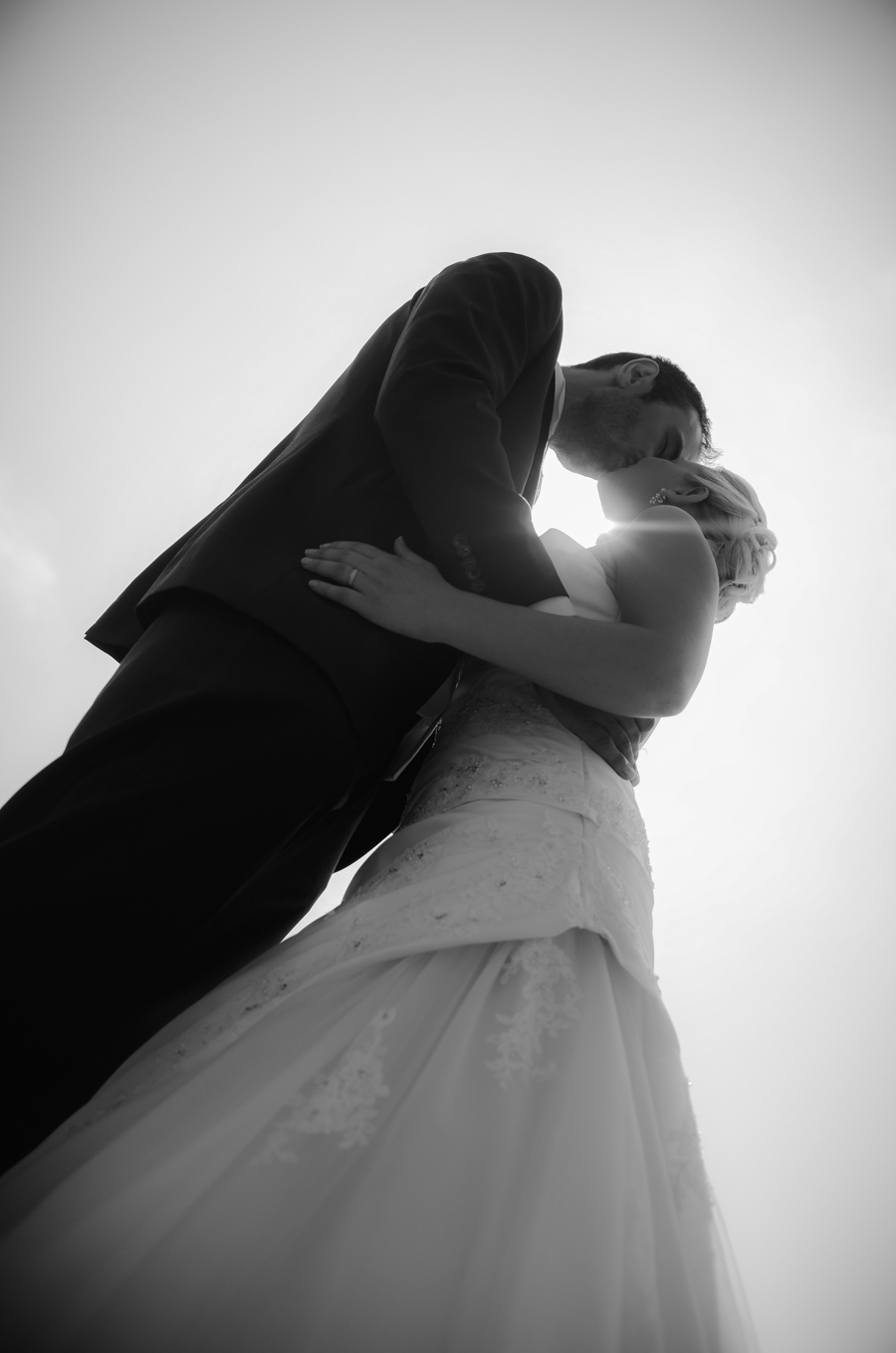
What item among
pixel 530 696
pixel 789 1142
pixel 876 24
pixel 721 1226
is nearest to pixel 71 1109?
pixel 721 1226

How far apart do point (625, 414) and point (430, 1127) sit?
85.0 inches

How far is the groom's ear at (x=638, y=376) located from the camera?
2.48 m

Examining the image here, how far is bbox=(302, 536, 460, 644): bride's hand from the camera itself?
4.62 ft

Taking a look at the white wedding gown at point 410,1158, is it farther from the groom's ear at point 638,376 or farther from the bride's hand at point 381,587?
the groom's ear at point 638,376

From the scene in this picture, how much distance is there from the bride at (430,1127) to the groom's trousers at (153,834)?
7 centimetres

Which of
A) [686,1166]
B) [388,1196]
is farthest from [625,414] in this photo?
[388,1196]

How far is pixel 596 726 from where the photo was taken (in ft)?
6.02

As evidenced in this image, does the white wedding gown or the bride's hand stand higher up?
the bride's hand

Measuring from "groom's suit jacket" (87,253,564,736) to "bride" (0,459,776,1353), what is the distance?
0.22ft

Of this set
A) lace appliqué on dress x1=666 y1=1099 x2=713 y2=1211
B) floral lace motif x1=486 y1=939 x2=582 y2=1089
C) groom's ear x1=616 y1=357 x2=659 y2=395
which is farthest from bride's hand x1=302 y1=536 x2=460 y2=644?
groom's ear x1=616 y1=357 x2=659 y2=395

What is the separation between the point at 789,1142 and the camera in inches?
452

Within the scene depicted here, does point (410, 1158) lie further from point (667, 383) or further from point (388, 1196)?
point (667, 383)

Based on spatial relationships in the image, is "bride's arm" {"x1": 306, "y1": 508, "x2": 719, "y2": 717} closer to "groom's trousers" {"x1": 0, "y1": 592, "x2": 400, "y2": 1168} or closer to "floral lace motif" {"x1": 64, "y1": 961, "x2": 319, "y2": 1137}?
"groom's trousers" {"x1": 0, "y1": 592, "x2": 400, "y2": 1168}

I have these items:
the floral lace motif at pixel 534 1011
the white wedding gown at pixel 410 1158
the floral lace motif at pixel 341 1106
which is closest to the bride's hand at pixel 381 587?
the white wedding gown at pixel 410 1158
